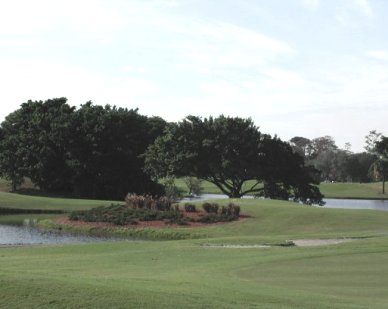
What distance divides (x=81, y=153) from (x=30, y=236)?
42653mm

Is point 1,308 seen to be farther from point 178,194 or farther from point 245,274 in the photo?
point 178,194

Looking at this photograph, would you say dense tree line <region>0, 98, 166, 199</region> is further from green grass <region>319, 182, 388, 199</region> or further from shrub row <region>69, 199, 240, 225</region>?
green grass <region>319, 182, 388, 199</region>

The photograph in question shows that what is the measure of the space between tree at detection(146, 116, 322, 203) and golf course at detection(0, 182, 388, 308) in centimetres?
2848

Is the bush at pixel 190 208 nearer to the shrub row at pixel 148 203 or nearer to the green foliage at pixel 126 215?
the shrub row at pixel 148 203

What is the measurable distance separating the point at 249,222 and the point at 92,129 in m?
45.7

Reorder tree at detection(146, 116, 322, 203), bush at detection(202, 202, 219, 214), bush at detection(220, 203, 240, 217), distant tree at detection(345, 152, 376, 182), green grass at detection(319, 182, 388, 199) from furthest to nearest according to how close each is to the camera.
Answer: distant tree at detection(345, 152, 376, 182), green grass at detection(319, 182, 388, 199), tree at detection(146, 116, 322, 203), bush at detection(202, 202, 219, 214), bush at detection(220, 203, 240, 217)

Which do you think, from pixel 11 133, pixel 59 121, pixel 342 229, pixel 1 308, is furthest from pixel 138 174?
pixel 1 308

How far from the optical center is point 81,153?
7888cm

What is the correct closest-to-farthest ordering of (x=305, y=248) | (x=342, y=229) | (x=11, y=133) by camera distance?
(x=305, y=248)
(x=342, y=229)
(x=11, y=133)

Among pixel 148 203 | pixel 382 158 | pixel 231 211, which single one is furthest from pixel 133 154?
pixel 382 158

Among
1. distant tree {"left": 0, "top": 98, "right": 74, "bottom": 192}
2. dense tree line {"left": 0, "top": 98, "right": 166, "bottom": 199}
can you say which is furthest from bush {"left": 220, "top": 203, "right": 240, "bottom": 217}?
distant tree {"left": 0, "top": 98, "right": 74, "bottom": 192}

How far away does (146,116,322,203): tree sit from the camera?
2584 inches

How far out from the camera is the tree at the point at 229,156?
215ft

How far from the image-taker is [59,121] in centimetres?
8112
